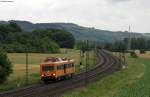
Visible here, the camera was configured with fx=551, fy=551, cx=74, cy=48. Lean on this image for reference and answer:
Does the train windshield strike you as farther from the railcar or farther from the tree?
the tree

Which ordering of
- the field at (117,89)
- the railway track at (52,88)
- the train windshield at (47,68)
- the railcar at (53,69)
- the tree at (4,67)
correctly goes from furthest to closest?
1. the train windshield at (47,68)
2. the railcar at (53,69)
3. the tree at (4,67)
4. the railway track at (52,88)
5. the field at (117,89)

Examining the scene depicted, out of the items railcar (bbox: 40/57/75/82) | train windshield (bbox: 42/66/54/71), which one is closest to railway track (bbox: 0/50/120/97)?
railcar (bbox: 40/57/75/82)

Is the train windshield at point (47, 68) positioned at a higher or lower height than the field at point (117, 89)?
higher

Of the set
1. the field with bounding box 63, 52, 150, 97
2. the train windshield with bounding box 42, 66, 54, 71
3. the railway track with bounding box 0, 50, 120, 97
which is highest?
the train windshield with bounding box 42, 66, 54, 71

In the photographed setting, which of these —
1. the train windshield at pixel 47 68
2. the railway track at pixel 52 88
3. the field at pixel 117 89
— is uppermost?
the train windshield at pixel 47 68

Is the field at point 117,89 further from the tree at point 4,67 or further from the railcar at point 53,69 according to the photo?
the tree at point 4,67

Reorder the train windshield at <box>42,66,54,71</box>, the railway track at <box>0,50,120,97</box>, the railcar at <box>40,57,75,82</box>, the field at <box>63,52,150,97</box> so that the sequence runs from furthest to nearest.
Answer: the train windshield at <box>42,66,54,71</box>, the railcar at <box>40,57,75,82</box>, the railway track at <box>0,50,120,97</box>, the field at <box>63,52,150,97</box>

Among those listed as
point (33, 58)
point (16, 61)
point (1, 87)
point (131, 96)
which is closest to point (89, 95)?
point (131, 96)

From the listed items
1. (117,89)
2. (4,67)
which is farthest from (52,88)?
(117,89)

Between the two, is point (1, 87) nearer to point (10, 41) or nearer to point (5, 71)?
point (5, 71)

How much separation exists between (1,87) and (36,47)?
100661mm

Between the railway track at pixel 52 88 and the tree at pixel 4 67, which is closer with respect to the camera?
the railway track at pixel 52 88

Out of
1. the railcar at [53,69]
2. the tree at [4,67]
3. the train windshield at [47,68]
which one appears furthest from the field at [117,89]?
the tree at [4,67]

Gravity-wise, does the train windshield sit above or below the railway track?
above
